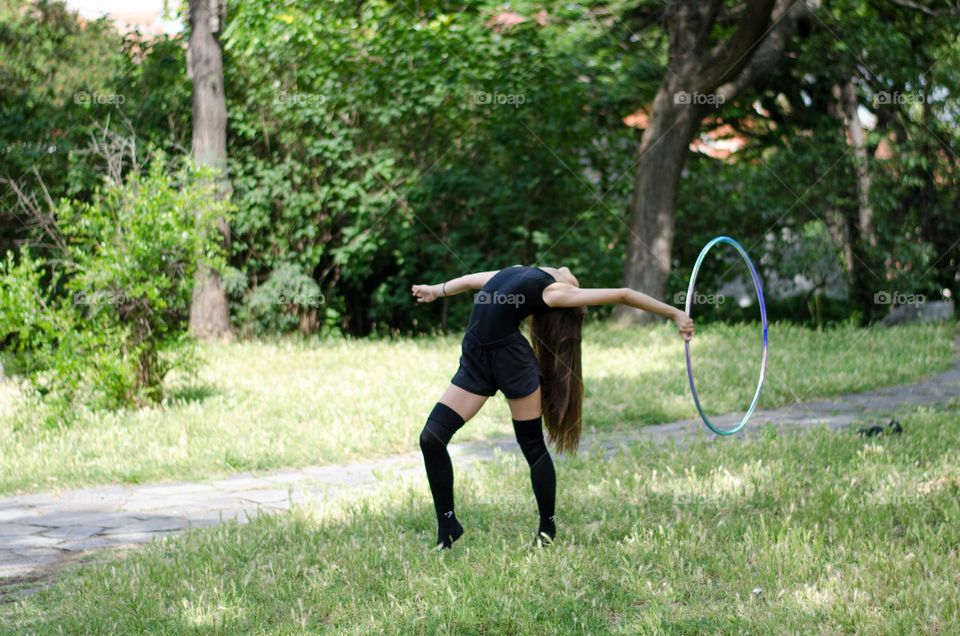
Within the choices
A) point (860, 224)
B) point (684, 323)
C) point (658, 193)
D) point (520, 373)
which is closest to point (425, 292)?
point (520, 373)

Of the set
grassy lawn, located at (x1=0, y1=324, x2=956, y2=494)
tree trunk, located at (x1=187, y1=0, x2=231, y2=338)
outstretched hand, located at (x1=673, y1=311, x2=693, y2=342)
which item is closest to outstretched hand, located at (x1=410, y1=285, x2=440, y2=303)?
outstretched hand, located at (x1=673, y1=311, x2=693, y2=342)

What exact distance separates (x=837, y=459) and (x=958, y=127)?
11.7 meters

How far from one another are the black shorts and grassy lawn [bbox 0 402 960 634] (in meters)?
0.87

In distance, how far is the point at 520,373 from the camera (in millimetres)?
5656

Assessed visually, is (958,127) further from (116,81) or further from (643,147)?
(116,81)

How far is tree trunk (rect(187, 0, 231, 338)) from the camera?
15.5m

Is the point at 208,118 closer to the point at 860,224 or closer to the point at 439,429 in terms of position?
the point at 860,224

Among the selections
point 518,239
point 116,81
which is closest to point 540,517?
point 518,239

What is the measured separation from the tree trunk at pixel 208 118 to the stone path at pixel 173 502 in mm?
7712

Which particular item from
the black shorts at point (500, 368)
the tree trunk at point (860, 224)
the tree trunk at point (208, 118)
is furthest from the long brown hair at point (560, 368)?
the tree trunk at point (860, 224)

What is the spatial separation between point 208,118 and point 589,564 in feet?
39.2

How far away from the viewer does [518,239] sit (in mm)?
17047

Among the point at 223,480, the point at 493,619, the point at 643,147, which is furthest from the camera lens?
the point at 643,147

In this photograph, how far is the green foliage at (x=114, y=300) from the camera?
9500 mm
